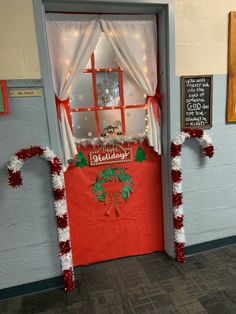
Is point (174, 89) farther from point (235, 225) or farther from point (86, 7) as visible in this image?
point (235, 225)

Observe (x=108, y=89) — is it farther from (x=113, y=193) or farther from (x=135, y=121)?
(x=113, y=193)

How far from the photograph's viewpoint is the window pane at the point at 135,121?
2.36m

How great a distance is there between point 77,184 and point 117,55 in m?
1.20

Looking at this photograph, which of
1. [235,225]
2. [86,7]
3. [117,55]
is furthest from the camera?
[235,225]

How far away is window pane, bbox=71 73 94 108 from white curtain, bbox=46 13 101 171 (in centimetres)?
14

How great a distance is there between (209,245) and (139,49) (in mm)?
2051

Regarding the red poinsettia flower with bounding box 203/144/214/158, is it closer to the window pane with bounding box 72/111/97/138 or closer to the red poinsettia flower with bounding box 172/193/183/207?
the red poinsettia flower with bounding box 172/193/183/207

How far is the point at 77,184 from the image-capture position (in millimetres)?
2305

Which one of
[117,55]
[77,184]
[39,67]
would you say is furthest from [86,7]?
[77,184]

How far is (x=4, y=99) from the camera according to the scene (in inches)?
71.7

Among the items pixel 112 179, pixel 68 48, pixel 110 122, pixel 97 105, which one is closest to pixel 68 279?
pixel 112 179

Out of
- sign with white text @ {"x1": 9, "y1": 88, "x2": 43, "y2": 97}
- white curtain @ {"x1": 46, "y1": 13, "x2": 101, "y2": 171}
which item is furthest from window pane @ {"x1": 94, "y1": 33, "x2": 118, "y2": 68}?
sign with white text @ {"x1": 9, "y1": 88, "x2": 43, "y2": 97}

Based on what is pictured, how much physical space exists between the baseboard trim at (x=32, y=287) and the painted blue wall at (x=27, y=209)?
42mm

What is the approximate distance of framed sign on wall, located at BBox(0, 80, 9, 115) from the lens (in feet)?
5.93
